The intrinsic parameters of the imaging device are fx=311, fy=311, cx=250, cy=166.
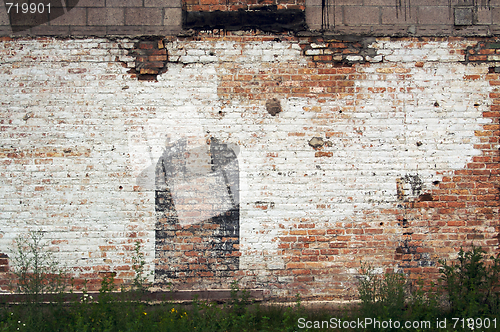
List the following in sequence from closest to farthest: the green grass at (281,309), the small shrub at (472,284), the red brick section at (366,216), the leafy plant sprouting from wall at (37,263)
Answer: the green grass at (281,309), the small shrub at (472,284), the leafy plant sprouting from wall at (37,263), the red brick section at (366,216)

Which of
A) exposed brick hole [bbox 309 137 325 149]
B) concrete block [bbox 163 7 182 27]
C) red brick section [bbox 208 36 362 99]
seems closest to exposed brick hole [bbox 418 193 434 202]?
exposed brick hole [bbox 309 137 325 149]

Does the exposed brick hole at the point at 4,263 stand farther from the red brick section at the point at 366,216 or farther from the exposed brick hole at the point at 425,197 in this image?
the exposed brick hole at the point at 425,197

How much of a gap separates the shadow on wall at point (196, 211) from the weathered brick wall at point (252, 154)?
0.02 meters

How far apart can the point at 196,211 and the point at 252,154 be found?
981mm

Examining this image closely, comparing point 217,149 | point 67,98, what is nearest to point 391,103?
point 217,149

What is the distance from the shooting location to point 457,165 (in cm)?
386

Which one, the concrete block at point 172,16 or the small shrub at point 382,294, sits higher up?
the concrete block at point 172,16

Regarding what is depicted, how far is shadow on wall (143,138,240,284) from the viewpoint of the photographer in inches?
149

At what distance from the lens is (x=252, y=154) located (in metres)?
3.84

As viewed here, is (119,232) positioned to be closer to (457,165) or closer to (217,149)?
(217,149)

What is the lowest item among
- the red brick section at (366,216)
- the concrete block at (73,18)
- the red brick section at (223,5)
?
the red brick section at (366,216)

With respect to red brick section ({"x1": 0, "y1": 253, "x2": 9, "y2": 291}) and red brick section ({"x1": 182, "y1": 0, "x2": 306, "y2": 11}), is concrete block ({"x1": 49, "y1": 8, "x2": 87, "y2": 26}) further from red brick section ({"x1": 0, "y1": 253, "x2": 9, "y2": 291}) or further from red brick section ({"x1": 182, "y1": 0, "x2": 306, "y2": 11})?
red brick section ({"x1": 0, "y1": 253, "x2": 9, "y2": 291})

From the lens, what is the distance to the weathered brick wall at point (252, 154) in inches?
150

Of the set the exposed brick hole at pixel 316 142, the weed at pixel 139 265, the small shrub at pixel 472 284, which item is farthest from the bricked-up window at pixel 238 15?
the small shrub at pixel 472 284
